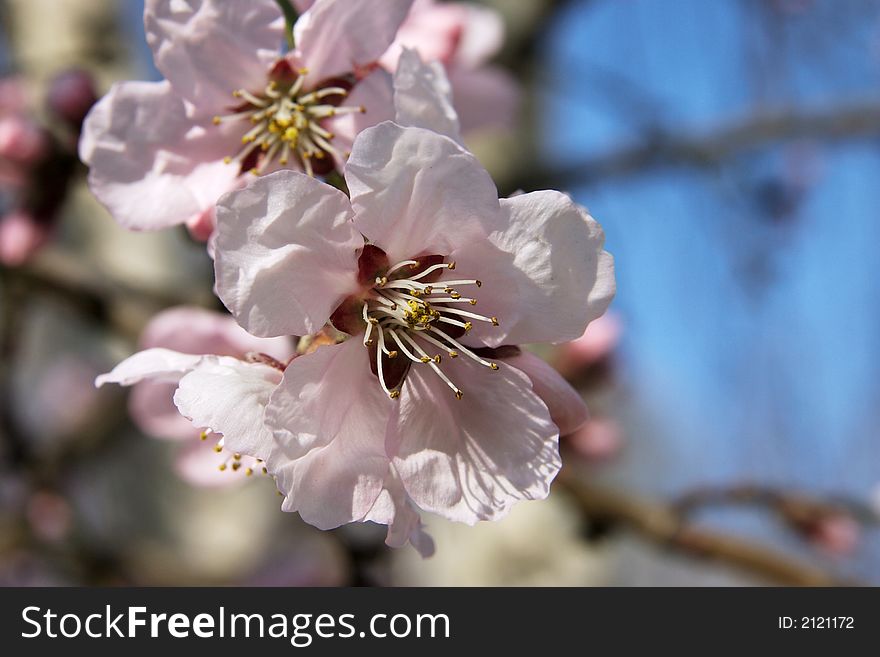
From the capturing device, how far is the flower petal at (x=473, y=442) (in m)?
0.57

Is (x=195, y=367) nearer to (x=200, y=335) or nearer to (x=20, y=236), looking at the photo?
(x=200, y=335)

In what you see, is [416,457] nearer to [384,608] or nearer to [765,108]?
[384,608]

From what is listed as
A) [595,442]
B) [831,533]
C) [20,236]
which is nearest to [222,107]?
[20,236]

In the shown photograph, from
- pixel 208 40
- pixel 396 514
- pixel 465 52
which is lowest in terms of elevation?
pixel 396 514

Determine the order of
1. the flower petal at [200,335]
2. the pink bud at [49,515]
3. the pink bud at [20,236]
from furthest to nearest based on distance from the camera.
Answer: the pink bud at [49,515]
the pink bud at [20,236]
the flower petal at [200,335]

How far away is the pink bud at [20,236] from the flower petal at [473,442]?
0.71 m

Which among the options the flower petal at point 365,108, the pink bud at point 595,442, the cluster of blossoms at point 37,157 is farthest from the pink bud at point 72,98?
the pink bud at point 595,442

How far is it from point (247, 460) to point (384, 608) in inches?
19.6

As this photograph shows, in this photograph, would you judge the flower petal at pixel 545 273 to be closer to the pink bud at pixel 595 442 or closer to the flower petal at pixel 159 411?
the flower petal at pixel 159 411

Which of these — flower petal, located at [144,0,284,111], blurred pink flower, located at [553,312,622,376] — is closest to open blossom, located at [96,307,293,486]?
flower petal, located at [144,0,284,111]

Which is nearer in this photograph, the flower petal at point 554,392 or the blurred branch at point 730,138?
the flower petal at point 554,392

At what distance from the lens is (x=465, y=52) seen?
1.04 metres

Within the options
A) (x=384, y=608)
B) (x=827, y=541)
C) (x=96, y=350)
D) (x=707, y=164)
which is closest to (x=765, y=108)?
(x=707, y=164)

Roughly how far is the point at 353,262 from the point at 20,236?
2.24 feet
